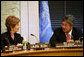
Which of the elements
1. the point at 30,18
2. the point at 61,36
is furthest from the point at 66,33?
the point at 30,18

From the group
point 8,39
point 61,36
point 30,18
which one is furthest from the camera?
point 30,18

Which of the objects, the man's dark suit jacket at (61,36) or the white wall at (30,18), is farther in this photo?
the white wall at (30,18)

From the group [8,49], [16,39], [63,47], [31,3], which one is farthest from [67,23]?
[31,3]

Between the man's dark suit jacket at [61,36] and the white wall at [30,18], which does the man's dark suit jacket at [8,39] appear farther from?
the white wall at [30,18]

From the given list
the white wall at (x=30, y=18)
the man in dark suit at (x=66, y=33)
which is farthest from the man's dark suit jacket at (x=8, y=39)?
the white wall at (x=30, y=18)

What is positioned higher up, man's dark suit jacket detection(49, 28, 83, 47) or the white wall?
the white wall

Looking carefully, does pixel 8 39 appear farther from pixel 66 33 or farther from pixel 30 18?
pixel 30 18

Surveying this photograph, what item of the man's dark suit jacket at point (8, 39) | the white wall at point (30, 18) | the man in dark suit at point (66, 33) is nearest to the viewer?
the man's dark suit jacket at point (8, 39)

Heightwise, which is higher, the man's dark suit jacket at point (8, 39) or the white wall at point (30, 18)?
the white wall at point (30, 18)

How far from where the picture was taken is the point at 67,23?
3992 mm

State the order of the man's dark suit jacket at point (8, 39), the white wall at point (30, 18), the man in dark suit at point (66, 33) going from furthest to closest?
1. the white wall at point (30, 18)
2. the man in dark suit at point (66, 33)
3. the man's dark suit jacket at point (8, 39)

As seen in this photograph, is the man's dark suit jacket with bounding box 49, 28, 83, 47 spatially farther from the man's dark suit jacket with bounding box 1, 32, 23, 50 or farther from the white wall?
the white wall

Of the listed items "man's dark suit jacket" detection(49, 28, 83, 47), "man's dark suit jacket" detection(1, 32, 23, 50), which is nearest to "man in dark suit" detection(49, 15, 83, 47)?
"man's dark suit jacket" detection(49, 28, 83, 47)

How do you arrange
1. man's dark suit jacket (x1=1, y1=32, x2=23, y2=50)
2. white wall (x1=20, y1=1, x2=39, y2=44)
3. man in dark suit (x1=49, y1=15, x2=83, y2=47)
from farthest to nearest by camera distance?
1. white wall (x1=20, y1=1, x2=39, y2=44)
2. man in dark suit (x1=49, y1=15, x2=83, y2=47)
3. man's dark suit jacket (x1=1, y1=32, x2=23, y2=50)
